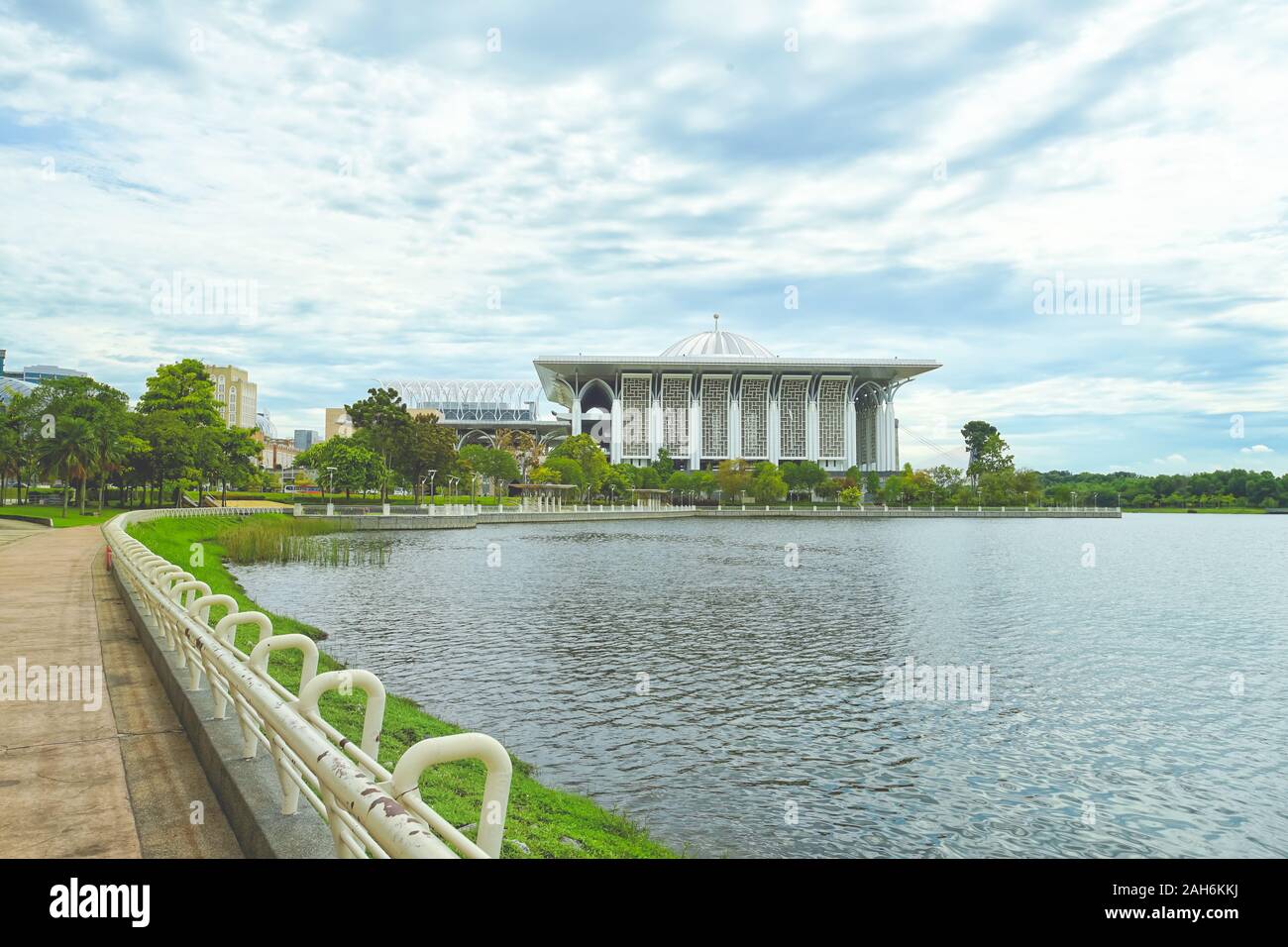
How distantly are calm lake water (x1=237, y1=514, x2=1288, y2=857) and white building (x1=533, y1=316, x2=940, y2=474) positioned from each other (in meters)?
122

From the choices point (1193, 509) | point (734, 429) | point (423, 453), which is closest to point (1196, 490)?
point (1193, 509)

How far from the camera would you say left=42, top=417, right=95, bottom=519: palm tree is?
5394cm

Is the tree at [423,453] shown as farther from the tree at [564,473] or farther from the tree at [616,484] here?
the tree at [616,484]

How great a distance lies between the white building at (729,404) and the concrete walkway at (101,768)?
471 ft

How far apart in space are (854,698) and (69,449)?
2209 inches

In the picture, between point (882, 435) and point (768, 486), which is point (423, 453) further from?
point (882, 435)

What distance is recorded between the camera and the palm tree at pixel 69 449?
53.9 metres

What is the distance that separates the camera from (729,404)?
162 meters

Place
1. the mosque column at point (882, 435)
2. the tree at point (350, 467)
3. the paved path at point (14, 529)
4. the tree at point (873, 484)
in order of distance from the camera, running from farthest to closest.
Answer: the mosque column at point (882, 435) < the tree at point (873, 484) < the tree at point (350, 467) < the paved path at point (14, 529)

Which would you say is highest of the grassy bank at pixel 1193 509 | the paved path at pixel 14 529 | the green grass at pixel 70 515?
the green grass at pixel 70 515

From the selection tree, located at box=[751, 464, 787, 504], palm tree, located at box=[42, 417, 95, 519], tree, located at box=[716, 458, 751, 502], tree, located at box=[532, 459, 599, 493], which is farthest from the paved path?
tree, located at box=[716, 458, 751, 502]

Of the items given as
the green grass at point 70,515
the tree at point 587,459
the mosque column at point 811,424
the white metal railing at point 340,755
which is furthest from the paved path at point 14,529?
the mosque column at point 811,424

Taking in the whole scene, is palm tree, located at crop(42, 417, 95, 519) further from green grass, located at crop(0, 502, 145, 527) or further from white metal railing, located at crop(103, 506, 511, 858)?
white metal railing, located at crop(103, 506, 511, 858)
